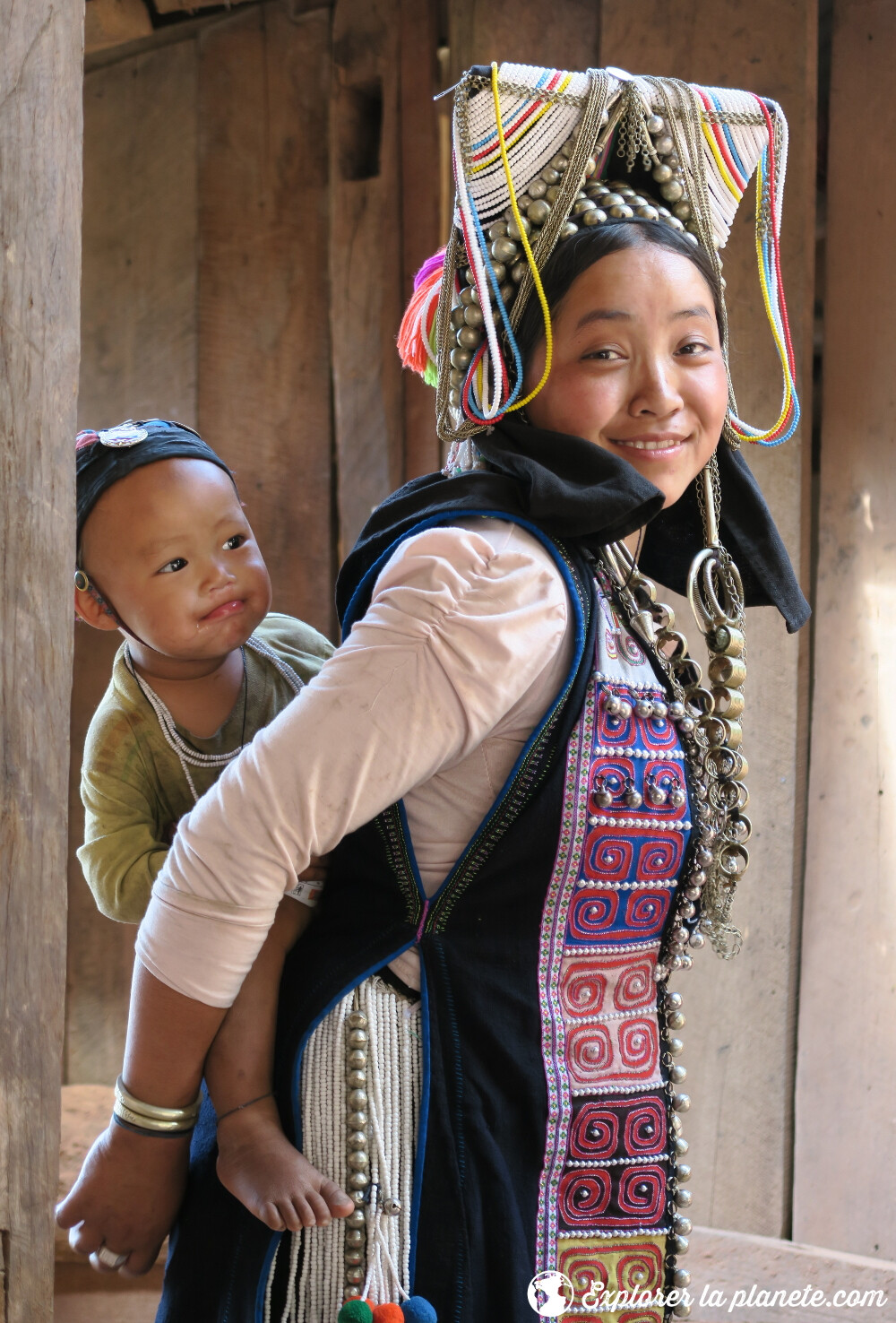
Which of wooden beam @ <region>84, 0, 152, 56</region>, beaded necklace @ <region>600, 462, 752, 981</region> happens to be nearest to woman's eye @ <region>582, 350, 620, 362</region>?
beaded necklace @ <region>600, 462, 752, 981</region>

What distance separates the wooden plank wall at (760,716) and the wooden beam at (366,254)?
496mm

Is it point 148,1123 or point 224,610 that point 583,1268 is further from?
point 224,610

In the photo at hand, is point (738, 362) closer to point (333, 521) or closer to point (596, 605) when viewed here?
point (333, 521)

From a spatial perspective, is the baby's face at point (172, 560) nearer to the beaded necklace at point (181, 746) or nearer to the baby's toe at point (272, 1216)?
the beaded necklace at point (181, 746)

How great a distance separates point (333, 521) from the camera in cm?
273

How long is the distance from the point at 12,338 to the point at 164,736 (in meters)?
0.55

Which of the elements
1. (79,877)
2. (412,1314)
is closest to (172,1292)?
(412,1314)

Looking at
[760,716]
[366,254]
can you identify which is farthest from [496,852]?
[366,254]

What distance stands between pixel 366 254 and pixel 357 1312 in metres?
2.09

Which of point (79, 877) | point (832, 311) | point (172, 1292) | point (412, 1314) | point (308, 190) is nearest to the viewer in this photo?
point (412, 1314)

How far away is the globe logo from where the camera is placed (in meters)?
1.24

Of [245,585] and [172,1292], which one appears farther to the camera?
[245,585]

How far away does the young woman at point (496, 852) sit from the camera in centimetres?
117

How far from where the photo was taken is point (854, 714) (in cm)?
238
